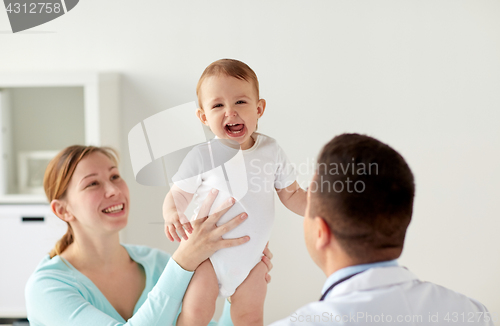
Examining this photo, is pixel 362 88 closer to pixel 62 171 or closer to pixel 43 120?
pixel 62 171

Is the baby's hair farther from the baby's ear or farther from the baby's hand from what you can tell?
the baby's hand

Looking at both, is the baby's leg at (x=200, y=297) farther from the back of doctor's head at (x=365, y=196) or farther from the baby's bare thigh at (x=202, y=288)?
the back of doctor's head at (x=365, y=196)

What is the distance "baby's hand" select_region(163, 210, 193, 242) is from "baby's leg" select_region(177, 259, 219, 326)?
0.35 feet

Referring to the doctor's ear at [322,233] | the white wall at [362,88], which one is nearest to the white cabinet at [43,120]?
the white wall at [362,88]

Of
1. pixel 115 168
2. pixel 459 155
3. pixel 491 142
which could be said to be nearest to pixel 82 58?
pixel 115 168

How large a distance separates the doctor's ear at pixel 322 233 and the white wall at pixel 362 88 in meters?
1.55

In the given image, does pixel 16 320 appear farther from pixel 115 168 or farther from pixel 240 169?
pixel 240 169

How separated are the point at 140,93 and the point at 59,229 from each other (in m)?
0.85

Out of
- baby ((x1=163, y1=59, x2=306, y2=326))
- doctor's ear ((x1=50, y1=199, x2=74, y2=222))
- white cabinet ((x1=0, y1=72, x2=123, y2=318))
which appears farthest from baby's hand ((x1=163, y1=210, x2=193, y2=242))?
white cabinet ((x1=0, y1=72, x2=123, y2=318))

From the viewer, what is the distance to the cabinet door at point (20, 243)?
2.27 meters

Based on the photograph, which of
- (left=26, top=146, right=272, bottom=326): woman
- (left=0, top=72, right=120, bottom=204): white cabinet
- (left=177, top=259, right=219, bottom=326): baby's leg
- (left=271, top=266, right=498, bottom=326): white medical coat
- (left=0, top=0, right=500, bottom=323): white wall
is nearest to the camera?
(left=271, top=266, right=498, bottom=326): white medical coat

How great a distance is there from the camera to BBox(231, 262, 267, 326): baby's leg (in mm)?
1197

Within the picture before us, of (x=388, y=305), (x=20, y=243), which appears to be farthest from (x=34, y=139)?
(x=388, y=305)

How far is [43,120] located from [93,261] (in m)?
1.23
